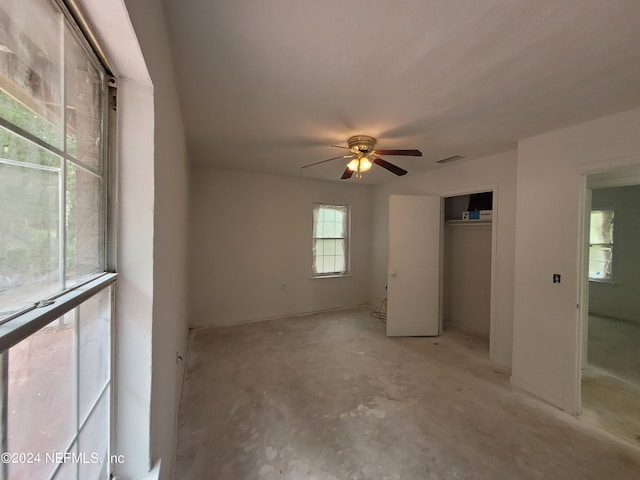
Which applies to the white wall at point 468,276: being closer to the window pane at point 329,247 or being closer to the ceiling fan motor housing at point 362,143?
the window pane at point 329,247

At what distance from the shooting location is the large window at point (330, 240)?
4891 mm

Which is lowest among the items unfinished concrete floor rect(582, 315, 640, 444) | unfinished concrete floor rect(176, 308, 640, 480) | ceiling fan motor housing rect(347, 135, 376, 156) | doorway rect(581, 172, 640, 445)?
unfinished concrete floor rect(176, 308, 640, 480)

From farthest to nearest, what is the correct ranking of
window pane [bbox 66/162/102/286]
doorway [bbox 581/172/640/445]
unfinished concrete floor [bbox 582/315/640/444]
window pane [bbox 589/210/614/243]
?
1. window pane [bbox 589/210/614/243]
2. doorway [bbox 581/172/640/445]
3. unfinished concrete floor [bbox 582/315/640/444]
4. window pane [bbox 66/162/102/286]

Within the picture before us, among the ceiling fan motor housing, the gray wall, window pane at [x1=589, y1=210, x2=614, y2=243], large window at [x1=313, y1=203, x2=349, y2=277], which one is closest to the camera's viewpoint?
the ceiling fan motor housing

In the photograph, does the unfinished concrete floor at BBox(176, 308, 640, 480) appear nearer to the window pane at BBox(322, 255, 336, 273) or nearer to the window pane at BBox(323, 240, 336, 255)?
the window pane at BBox(322, 255, 336, 273)

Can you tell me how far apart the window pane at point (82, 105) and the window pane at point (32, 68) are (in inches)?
2.0

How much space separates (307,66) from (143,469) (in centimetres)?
201

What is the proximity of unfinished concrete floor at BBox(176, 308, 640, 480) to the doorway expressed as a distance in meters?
1.11

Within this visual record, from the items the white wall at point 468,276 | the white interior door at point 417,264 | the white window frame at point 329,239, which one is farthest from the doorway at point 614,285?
the white window frame at point 329,239

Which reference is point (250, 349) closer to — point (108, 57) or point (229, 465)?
point (229, 465)

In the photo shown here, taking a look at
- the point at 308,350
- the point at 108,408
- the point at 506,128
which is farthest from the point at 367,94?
the point at 308,350

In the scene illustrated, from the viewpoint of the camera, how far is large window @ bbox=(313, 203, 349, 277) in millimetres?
4891

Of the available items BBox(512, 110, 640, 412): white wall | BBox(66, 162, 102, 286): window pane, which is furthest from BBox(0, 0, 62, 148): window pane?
BBox(512, 110, 640, 412): white wall

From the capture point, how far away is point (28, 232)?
53 cm
